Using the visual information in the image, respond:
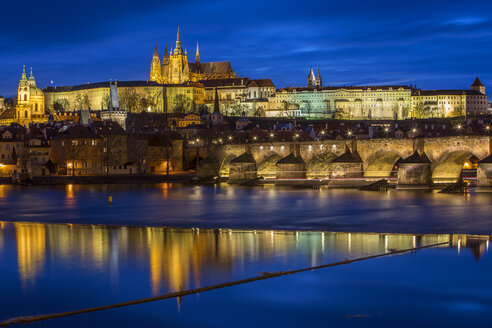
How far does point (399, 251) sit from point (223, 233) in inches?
255

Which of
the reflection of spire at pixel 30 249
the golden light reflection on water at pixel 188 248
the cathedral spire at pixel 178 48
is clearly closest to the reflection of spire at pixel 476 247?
the golden light reflection on water at pixel 188 248

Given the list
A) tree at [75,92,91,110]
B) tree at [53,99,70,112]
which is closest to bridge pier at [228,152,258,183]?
tree at [75,92,91,110]

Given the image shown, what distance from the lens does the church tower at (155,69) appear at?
189688 millimetres

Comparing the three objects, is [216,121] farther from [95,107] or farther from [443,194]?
[443,194]

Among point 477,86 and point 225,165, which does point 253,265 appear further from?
point 477,86

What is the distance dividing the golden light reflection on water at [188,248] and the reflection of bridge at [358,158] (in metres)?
21.3

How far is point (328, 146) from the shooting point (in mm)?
54406

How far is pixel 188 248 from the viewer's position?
790 inches

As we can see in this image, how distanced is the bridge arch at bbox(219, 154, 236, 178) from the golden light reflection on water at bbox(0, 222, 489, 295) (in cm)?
3907

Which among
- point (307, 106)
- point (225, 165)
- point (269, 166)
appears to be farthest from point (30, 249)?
point (307, 106)

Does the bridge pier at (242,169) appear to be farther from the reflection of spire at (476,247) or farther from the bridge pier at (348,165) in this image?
the reflection of spire at (476,247)

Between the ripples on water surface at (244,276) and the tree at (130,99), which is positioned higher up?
the tree at (130,99)

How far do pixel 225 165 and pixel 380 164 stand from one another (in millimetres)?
17917

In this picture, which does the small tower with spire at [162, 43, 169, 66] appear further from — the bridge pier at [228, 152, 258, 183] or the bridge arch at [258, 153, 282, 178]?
the bridge pier at [228, 152, 258, 183]
